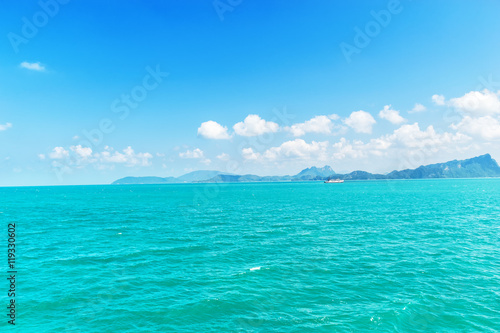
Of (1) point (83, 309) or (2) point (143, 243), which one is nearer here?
(1) point (83, 309)

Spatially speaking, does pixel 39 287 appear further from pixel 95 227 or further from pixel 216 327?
pixel 95 227

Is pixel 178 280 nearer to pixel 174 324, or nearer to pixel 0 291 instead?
pixel 174 324

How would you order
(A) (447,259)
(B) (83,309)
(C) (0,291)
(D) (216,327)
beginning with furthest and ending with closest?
(A) (447,259)
(C) (0,291)
(B) (83,309)
(D) (216,327)

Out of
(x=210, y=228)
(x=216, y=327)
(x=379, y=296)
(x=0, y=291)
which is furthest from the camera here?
(x=210, y=228)

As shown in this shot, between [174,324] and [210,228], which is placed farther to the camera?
[210,228]

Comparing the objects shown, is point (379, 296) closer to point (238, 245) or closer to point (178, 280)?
point (178, 280)

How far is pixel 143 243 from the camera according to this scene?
187ft

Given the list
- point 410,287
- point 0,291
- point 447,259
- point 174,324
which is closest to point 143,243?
point 0,291

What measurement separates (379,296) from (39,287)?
42.9 metres

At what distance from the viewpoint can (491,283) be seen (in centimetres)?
3419

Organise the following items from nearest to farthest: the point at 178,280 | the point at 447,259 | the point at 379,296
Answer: the point at 379,296
the point at 178,280
the point at 447,259

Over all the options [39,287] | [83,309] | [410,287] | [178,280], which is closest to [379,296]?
[410,287]

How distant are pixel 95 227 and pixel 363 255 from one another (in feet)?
234

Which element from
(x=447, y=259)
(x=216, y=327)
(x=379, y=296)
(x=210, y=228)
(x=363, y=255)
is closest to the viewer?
(x=216, y=327)
